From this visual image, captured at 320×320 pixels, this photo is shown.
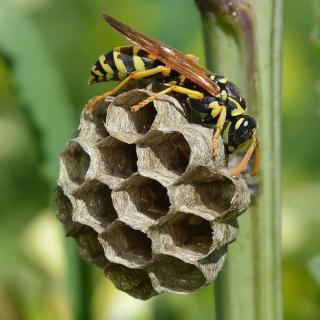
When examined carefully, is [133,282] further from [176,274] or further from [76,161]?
[76,161]

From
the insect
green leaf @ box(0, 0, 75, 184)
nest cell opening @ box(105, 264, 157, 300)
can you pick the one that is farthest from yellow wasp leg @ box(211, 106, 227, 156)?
green leaf @ box(0, 0, 75, 184)

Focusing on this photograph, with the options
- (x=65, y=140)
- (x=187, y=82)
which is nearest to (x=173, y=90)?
(x=187, y=82)

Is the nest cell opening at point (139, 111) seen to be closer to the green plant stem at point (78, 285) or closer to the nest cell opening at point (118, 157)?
the nest cell opening at point (118, 157)

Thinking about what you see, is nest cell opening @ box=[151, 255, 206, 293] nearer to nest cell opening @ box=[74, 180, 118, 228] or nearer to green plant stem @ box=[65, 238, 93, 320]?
nest cell opening @ box=[74, 180, 118, 228]

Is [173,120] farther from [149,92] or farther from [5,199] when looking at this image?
[5,199]

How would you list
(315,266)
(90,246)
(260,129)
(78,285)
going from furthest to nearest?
(78,285) < (315,266) < (90,246) < (260,129)

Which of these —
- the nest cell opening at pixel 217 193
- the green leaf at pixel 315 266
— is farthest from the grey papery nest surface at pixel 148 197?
the green leaf at pixel 315 266
